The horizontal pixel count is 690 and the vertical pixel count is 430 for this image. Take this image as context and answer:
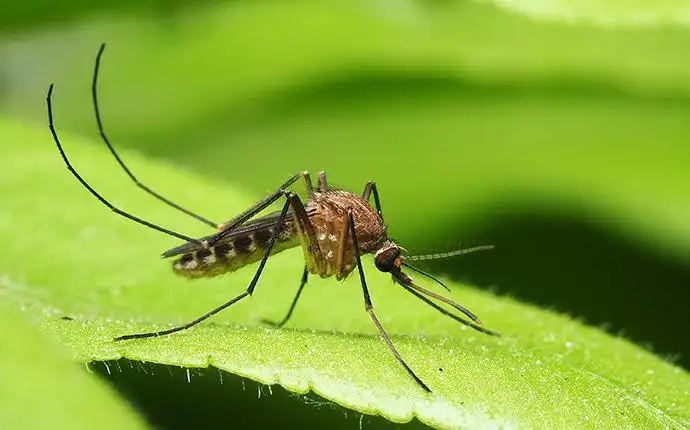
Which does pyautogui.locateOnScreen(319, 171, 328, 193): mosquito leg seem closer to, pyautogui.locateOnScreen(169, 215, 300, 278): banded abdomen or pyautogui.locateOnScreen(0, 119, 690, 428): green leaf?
pyautogui.locateOnScreen(169, 215, 300, 278): banded abdomen

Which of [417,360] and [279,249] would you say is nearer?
[417,360]

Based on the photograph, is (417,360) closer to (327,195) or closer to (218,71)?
(327,195)

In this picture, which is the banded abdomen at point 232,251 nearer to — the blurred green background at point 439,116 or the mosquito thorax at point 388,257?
the mosquito thorax at point 388,257

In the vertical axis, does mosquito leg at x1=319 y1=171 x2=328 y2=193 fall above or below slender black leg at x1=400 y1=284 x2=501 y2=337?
above

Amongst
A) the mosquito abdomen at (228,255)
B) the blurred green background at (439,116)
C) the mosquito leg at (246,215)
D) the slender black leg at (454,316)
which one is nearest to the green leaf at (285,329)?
the slender black leg at (454,316)

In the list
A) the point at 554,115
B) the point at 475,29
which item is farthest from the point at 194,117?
the point at 554,115

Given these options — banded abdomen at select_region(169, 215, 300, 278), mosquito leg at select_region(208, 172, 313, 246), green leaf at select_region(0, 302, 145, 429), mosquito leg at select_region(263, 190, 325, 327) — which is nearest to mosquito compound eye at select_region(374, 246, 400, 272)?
mosquito leg at select_region(263, 190, 325, 327)

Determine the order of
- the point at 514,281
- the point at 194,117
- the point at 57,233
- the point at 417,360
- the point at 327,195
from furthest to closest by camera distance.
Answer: the point at 194,117, the point at 514,281, the point at 57,233, the point at 327,195, the point at 417,360
